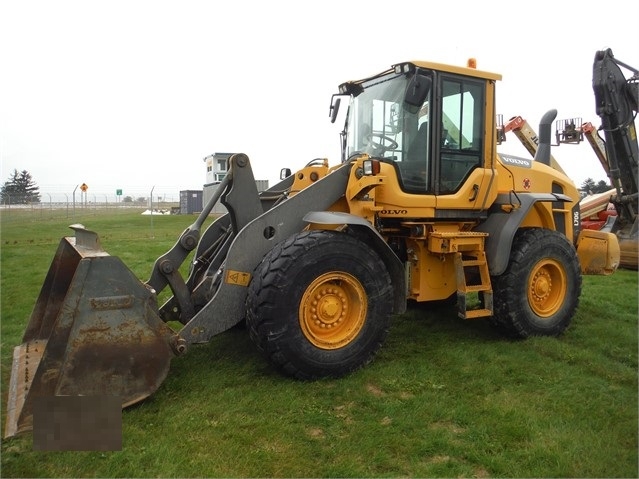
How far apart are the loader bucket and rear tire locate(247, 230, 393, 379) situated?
0.73 m

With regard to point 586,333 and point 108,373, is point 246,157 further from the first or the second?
point 586,333

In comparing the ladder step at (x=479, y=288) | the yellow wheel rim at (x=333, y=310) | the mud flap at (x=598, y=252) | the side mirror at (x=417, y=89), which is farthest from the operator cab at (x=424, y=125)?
the mud flap at (x=598, y=252)

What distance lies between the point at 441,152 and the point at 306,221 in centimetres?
163

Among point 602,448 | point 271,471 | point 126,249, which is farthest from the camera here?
point 126,249

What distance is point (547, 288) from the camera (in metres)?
5.67

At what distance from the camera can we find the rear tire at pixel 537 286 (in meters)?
5.31

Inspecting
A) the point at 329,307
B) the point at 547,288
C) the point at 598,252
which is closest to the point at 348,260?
the point at 329,307

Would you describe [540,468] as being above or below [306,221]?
below

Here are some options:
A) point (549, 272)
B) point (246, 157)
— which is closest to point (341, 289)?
point (246, 157)

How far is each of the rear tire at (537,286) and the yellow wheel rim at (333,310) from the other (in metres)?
1.77

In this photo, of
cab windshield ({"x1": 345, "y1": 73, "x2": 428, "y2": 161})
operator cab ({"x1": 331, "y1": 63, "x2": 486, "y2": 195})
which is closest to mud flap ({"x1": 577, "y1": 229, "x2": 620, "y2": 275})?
operator cab ({"x1": 331, "y1": 63, "x2": 486, "y2": 195})

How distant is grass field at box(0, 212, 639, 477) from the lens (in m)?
3.08

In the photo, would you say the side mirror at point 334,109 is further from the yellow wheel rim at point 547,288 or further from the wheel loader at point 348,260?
the yellow wheel rim at point 547,288

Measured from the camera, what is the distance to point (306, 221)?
4.52 meters
